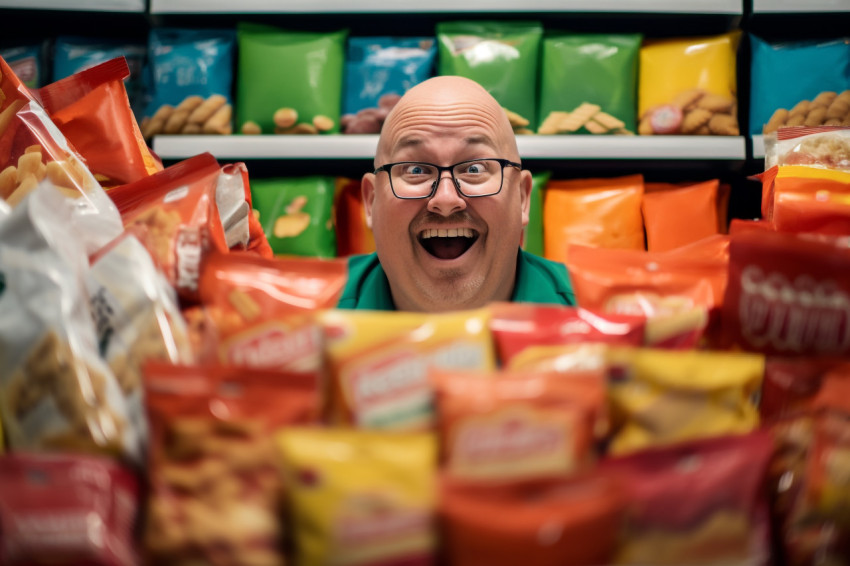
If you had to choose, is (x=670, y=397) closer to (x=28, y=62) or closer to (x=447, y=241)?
(x=447, y=241)

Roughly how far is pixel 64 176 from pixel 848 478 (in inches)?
50.9

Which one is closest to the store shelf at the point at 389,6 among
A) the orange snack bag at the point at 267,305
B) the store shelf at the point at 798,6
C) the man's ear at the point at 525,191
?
the store shelf at the point at 798,6

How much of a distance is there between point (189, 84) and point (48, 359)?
1.89 meters

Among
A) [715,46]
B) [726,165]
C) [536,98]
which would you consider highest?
[715,46]

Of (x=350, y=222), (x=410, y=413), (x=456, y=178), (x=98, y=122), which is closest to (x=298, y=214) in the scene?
(x=350, y=222)

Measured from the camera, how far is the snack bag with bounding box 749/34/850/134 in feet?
7.47

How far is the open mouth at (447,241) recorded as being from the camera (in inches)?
70.4

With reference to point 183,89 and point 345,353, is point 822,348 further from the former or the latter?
point 183,89

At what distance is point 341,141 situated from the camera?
2.40 m

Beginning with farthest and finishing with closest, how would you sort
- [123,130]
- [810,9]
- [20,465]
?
[810,9] < [123,130] < [20,465]

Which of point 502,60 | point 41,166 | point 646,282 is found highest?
point 502,60

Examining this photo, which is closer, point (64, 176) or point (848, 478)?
point (848, 478)

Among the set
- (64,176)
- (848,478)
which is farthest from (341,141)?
(848,478)

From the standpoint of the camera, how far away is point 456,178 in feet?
5.75
